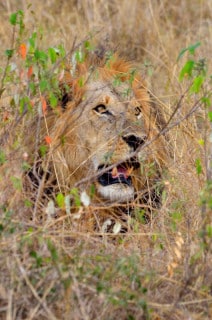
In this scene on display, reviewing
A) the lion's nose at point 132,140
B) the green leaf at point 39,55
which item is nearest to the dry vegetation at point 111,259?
the green leaf at point 39,55

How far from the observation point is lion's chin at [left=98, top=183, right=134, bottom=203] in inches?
201

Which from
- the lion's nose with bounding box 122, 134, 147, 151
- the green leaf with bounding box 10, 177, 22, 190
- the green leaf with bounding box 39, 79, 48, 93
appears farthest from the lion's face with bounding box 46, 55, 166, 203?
the green leaf with bounding box 10, 177, 22, 190

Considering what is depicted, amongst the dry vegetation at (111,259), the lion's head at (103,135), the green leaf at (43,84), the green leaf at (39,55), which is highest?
the green leaf at (39,55)

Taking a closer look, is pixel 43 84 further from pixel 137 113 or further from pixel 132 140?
pixel 137 113

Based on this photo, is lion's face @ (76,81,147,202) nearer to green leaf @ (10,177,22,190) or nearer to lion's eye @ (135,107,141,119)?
lion's eye @ (135,107,141,119)

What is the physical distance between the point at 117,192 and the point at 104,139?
1.07 ft

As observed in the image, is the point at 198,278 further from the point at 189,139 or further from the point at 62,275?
the point at 189,139

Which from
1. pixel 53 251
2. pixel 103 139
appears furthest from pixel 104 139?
pixel 53 251

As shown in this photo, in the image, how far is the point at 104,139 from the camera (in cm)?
524

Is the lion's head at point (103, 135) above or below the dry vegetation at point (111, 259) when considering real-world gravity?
above

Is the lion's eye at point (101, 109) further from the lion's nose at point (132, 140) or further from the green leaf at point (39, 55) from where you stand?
the green leaf at point (39, 55)

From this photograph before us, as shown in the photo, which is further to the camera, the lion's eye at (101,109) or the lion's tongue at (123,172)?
the lion's eye at (101,109)

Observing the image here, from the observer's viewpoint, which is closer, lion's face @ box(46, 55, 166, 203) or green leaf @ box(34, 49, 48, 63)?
green leaf @ box(34, 49, 48, 63)

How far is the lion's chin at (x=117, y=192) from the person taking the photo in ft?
16.7
